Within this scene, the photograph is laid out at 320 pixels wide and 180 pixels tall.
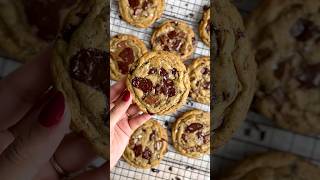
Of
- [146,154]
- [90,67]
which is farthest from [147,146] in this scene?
[90,67]

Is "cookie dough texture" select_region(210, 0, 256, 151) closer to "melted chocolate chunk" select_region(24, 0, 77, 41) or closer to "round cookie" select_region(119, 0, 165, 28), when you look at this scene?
"round cookie" select_region(119, 0, 165, 28)

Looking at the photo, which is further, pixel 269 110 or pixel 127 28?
pixel 269 110

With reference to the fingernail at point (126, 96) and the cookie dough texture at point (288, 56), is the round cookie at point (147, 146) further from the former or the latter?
the cookie dough texture at point (288, 56)

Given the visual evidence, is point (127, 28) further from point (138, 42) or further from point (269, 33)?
point (269, 33)

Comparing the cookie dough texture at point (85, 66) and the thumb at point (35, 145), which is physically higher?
the cookie dough texture at point (85, 66)

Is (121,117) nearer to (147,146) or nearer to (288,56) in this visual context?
(147,146)

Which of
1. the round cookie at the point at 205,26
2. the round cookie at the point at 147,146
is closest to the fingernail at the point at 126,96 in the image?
the round cookie at the point at 147,146

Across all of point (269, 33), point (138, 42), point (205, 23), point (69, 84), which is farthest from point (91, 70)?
point (269, 33)
